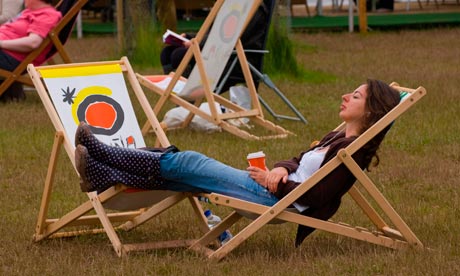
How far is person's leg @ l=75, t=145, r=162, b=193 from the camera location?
4891 mm

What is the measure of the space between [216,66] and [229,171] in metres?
3.51

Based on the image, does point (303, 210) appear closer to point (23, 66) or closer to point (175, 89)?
point (175, 89)

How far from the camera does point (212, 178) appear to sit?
489 centimetres

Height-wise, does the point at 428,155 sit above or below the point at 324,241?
below

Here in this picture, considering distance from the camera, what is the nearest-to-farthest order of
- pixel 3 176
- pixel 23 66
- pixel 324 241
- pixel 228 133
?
1. pixel 324 241
2. pixel 3 176
3. pixel 228 133
4. pixel 23 66

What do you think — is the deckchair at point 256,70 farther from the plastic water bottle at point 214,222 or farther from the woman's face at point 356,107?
the woman's face at point 356,107

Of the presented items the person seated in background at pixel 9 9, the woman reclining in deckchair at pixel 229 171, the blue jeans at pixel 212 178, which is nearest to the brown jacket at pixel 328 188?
the woman reclining in deckchair at pixel 229 171

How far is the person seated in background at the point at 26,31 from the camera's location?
32.2ft

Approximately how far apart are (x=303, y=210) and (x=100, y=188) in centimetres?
90

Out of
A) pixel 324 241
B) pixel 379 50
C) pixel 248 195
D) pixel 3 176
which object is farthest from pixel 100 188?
pixel 379 50

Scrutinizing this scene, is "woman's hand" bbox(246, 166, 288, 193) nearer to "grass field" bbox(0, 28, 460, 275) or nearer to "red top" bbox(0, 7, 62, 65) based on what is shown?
"grass field" bbox(0, 28, 460, 275)

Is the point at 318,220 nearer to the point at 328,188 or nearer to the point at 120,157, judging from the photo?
the point at 328,188

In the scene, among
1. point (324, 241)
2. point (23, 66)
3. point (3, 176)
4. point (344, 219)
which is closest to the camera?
point (324, 241)

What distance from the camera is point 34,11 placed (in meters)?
9.98
